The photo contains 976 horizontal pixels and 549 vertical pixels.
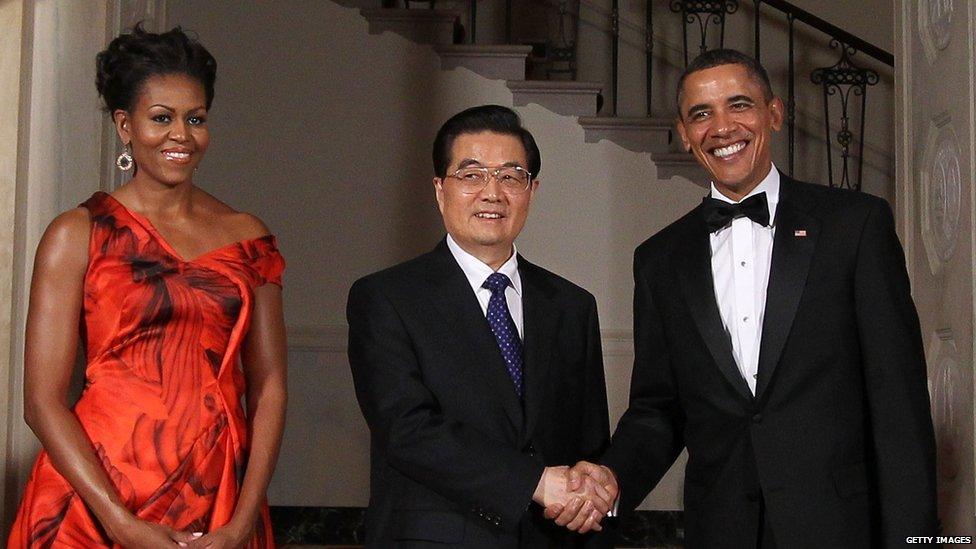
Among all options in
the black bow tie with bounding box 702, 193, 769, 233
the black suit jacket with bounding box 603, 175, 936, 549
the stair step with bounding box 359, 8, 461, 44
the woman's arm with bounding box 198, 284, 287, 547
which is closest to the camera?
the black suit jacket with bounding box 603, 175, 936, 549

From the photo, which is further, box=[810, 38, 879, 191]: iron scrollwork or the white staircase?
box=[810, 38, 879, 191]: iron scrollwork

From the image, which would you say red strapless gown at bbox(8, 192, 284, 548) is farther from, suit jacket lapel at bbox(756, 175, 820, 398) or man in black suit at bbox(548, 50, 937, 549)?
suit jacket lapel at bbox(756, 175, 820, 398)

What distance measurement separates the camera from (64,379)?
7.85ft

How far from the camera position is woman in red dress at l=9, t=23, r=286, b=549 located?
238 centimetres

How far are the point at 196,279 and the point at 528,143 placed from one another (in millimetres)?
789

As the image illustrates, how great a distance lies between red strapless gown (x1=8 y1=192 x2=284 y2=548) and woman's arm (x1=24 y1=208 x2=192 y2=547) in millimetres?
34

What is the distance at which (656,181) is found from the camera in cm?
605

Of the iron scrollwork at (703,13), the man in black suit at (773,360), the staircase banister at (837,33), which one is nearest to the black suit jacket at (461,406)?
the man in black suit at (773,360)

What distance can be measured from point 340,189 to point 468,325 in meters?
3.39

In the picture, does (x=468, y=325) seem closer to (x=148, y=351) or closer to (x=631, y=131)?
(x=148, y=351)

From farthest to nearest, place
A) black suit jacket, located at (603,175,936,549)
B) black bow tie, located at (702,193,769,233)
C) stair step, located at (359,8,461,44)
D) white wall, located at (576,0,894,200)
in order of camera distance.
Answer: white wall, located at (576,0,894,200), stair step, located at (359,8,461,44), black bow tie, located at (702,193,769,233), black suit jacket, located at (603,175,936,549)

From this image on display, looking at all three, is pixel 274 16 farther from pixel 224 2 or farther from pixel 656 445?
pixel 656 445

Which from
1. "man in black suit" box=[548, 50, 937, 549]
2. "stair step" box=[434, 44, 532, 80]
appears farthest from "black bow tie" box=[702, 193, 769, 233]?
"stair step" box=[434, 44, 532, 80]

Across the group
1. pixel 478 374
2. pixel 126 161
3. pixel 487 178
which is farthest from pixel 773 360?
pixel 126 161
